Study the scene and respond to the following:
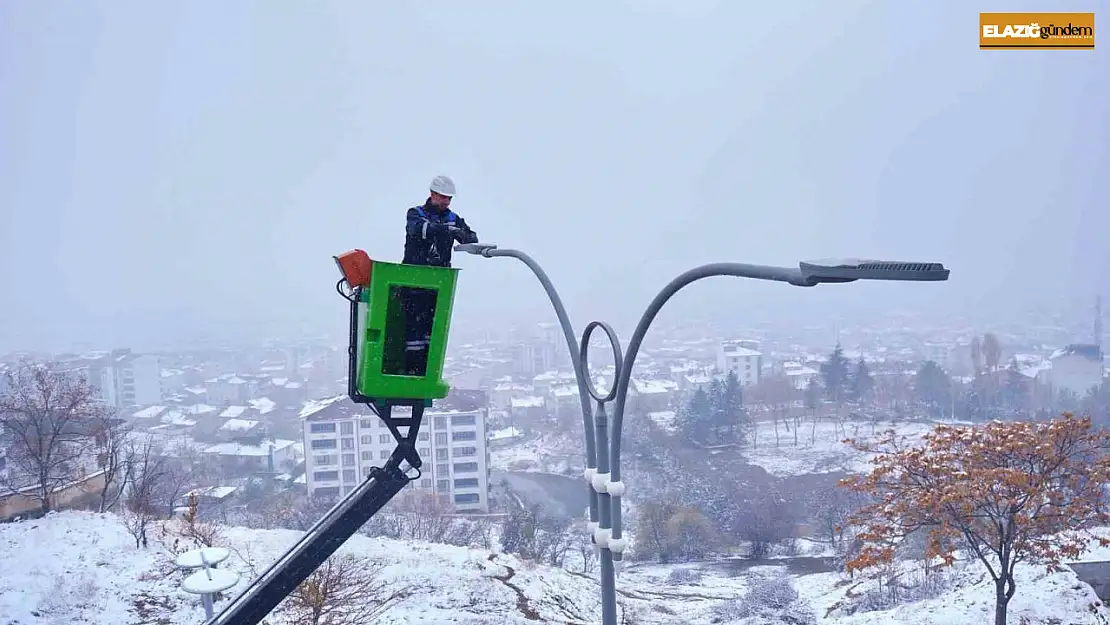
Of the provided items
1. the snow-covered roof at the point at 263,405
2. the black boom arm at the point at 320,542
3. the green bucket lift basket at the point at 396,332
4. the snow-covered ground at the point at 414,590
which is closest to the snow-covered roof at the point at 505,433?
the snow-covered roof at the point at 263,405

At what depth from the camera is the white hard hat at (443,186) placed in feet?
11.0

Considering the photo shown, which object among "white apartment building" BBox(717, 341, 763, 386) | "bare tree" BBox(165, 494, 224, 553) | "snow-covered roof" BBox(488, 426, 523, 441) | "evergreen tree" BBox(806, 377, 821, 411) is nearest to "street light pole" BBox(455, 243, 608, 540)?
"bare tree" BBox(165, 494, 224, 553)

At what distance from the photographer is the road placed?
1087 inches

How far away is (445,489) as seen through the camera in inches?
1046

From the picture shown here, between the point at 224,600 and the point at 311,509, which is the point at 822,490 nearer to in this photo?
the point at 311,509

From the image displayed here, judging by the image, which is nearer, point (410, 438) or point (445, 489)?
point (410, 438)

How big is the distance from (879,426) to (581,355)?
110 ft

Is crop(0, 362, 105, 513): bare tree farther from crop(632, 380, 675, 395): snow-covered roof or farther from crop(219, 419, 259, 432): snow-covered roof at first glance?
crop(632, 380, 675, 395): snow-covered roof

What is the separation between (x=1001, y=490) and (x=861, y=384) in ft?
86.8

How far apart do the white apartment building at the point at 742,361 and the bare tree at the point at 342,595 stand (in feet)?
97.3

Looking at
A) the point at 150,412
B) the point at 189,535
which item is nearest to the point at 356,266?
the point at 189,535

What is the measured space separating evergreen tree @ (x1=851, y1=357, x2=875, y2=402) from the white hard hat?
118 ft

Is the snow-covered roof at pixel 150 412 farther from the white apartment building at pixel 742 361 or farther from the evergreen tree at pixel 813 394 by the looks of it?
the evergreen tree at pixel 813 394

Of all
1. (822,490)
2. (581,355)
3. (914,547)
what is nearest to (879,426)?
(822,490)
